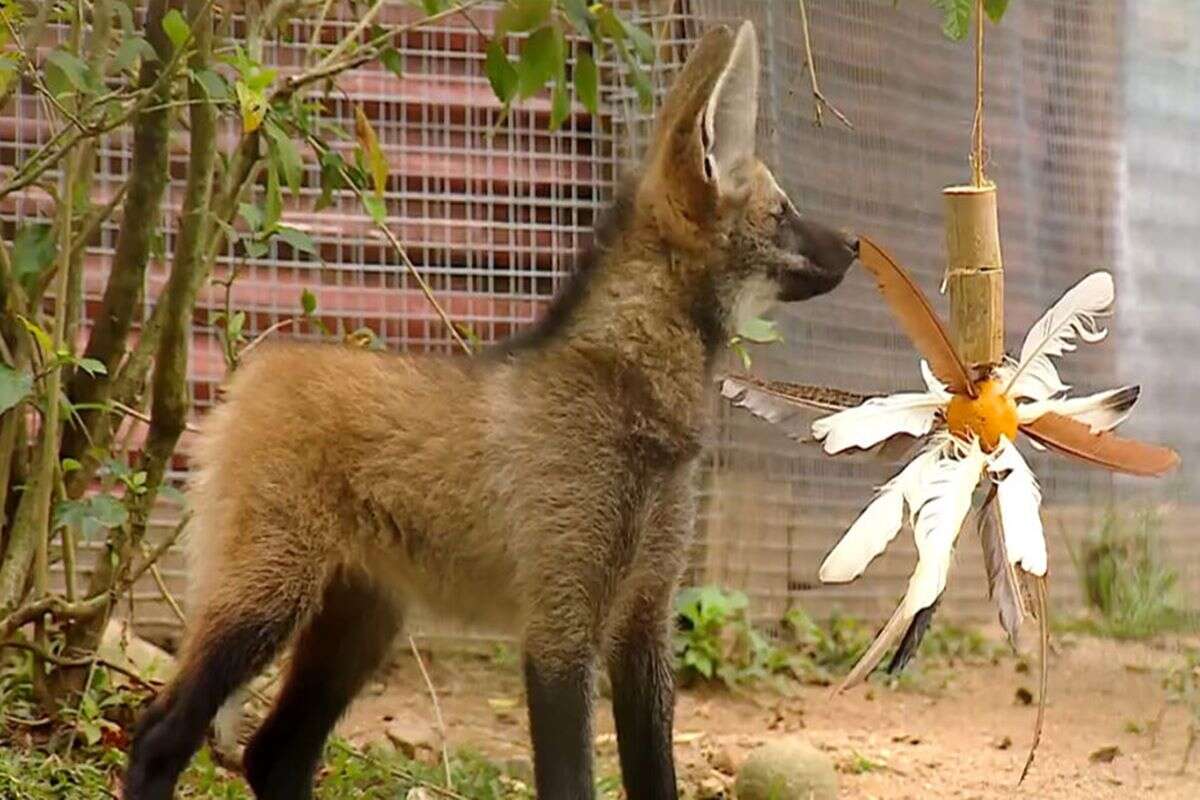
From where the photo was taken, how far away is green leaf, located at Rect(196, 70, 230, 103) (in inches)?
128

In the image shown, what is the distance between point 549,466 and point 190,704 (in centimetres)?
81

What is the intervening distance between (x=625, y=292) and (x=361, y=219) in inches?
93.7

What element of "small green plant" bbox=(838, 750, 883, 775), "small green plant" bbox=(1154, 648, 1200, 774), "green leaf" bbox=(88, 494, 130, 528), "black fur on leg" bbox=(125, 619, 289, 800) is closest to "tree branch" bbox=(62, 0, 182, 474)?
"green leaf" bbox=(88, 494, 130, 528)

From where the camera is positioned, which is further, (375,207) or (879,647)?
(375,207)

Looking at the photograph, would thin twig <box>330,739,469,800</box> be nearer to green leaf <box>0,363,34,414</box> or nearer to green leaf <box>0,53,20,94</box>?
green leaf <box>0,363,34,414</box>

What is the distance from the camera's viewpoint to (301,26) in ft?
18.2

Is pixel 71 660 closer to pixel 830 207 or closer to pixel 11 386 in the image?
pixel 11 386

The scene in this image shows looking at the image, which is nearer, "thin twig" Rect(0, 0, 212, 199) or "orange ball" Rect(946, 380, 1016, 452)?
"orange ball" Rect(946, 380, 1016, 452)

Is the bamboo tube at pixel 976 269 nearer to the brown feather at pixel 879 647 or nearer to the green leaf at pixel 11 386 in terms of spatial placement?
the brown feather at pixel 879 647

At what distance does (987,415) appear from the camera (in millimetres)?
2533

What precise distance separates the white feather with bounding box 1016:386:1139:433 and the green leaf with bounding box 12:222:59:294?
2.35 m

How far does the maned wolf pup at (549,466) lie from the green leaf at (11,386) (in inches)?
14.8

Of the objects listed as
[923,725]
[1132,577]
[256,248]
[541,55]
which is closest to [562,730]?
[541,55]

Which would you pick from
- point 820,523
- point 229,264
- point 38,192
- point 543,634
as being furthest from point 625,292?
point 38,192
